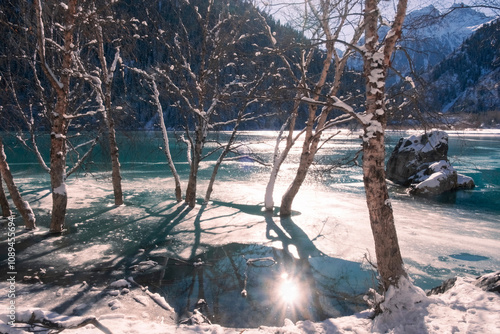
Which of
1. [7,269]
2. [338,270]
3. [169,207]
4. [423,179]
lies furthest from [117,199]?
[423,179]

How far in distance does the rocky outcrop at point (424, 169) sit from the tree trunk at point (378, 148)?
14726 mm

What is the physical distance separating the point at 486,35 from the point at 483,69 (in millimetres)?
195864

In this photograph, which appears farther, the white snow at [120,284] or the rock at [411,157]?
the rock at [411,157]

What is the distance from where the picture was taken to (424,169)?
61.2ft

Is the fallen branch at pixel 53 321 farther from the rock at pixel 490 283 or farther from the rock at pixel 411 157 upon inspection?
the rock at pixel 411 157

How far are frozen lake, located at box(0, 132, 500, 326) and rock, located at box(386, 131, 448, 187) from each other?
4923 mm

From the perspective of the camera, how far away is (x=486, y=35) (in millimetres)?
4578

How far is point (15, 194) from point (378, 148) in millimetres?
8568

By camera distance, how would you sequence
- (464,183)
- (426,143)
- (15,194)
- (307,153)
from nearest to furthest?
1. (15,194)
2. (307,153)
3. (464,183)
4. (426,143)

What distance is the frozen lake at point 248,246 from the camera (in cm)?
532

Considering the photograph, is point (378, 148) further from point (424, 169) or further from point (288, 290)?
point (424, 169)

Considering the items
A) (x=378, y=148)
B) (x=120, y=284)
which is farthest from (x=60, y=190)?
(x=378, y=148)

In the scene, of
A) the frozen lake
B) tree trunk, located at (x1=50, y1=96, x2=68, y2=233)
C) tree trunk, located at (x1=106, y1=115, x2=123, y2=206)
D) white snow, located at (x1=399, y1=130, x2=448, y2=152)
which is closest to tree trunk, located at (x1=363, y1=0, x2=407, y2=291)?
the frozen lake

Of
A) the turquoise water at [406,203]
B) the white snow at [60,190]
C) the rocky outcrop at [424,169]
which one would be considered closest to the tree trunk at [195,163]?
the turquoise water at [406,203]
